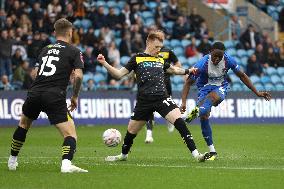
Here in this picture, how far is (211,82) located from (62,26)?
4056mm

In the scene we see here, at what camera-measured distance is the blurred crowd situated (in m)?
28.2

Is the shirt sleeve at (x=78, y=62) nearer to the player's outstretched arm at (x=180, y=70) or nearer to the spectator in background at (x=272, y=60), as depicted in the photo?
the player's outstretched arm at (x=180, y=70)

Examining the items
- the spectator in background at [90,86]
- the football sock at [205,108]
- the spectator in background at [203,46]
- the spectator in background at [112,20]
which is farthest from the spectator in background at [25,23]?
the football sock at [205,108]

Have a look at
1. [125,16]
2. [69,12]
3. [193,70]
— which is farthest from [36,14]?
[193,70]

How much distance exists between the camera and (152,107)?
47.4 ft

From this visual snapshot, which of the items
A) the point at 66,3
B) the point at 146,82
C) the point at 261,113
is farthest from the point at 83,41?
the point at 146,82

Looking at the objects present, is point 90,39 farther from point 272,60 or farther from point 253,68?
point 272,60

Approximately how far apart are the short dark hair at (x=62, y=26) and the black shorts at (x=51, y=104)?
3.00 feet

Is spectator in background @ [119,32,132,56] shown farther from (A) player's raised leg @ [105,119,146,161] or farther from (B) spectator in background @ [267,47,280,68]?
(A) player's raised leg @ [105,119,146,161]

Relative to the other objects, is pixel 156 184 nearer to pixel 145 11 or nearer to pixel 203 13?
pixel 145 11

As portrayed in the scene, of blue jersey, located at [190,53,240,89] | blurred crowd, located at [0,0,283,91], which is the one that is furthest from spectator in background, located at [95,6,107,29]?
blue jersey, located at [190,53,240,89]

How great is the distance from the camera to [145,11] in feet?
109

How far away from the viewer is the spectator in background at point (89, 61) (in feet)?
96.2

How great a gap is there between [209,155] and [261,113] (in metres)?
14.8
